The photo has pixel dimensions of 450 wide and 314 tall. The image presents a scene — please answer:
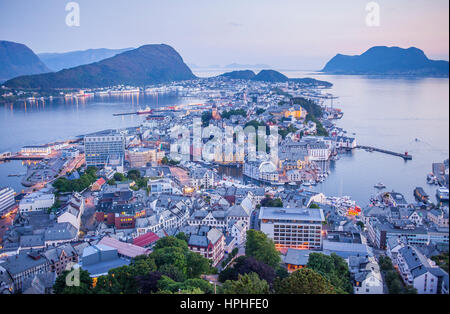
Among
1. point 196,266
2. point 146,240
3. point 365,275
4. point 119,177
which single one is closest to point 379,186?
point 365,275

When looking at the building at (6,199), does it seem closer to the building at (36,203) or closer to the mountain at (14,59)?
the building at (36,203)

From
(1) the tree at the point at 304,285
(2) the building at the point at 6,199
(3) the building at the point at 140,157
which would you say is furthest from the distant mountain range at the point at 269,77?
(1) the tree at the point at 304,285

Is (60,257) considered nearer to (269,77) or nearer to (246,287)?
(246,287)

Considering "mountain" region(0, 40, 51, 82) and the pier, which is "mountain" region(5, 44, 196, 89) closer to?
"mountain" region(0, 40, 51, 82)

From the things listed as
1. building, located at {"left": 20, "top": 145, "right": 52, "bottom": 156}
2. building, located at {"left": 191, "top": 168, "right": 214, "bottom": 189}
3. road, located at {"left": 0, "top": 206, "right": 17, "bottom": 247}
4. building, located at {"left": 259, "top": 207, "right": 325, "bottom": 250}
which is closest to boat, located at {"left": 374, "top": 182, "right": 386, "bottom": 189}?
building, located at {"left": 259, "top": 207, "right": 325, "bottom": 250}

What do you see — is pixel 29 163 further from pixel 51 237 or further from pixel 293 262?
pixel 293 262

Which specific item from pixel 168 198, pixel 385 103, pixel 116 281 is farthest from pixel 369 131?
pixel 116 281
